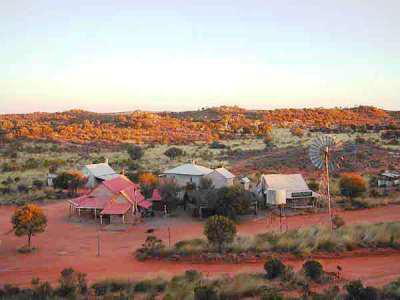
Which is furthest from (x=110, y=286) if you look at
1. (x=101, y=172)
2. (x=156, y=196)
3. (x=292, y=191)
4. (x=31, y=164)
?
(x=31, y=164)

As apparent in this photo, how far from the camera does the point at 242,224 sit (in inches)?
1047

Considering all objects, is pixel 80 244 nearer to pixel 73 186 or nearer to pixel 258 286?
pixel 258 286

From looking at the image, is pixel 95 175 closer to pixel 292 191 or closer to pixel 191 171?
pixel 191 171

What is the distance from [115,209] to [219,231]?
9.55 metres

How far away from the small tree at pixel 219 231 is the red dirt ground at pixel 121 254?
5.48 ft

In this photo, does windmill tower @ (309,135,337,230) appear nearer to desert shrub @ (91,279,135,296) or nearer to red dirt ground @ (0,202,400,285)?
red dirt ground @ (0,202,400,285)

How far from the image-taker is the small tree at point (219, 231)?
20.0 meters

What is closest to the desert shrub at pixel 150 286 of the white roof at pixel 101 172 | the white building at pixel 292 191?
the white building at pixel 292 191

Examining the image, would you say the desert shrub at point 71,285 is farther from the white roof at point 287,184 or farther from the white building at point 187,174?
the white building at point 187,174

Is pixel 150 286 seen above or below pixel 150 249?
above

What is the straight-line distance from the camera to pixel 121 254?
69.4 ft

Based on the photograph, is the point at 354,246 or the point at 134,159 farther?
the point at 134,159

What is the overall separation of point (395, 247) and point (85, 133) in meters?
78.4

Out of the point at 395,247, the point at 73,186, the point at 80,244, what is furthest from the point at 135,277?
the point at 73,186
